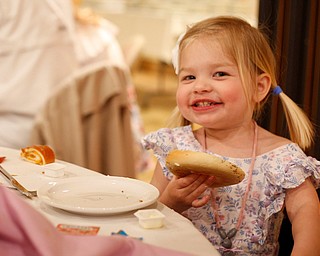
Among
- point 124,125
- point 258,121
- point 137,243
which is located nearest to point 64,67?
point 124,125

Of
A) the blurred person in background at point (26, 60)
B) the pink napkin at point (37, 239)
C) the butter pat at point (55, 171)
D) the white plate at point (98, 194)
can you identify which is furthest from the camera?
the blurred person in background at point (26, 60)

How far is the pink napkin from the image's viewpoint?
1007 mm

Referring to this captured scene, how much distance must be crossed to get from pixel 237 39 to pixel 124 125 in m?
1.88

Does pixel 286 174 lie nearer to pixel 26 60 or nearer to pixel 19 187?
pixel 19 187

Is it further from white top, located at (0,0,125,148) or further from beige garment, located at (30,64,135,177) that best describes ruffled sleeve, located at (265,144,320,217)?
white top, located at (0,0,125,148)

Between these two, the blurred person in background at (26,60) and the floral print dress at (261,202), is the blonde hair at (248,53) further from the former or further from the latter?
the blurred person in background at (26,60)

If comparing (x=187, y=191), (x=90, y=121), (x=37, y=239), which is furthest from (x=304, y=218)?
(x=90, y=121)

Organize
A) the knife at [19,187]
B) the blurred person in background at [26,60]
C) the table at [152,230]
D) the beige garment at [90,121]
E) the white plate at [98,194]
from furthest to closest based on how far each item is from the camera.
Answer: the blurred person in background at [26,60] → the beige garment at [90,121] → the knife at [19,187] → the white plate at [98,194] → the table at [152,230]

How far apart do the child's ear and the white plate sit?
464 millimetres

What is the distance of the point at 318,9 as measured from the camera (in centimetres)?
187

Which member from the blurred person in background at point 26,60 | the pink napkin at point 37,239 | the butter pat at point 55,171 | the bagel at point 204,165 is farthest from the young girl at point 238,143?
the blurred person in background at point 26,60

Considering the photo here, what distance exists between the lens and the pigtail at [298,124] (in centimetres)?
173

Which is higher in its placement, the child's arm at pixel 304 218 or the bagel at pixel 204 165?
the bagel at pixel 204 165

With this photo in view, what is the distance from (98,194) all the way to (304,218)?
0.47 metres
